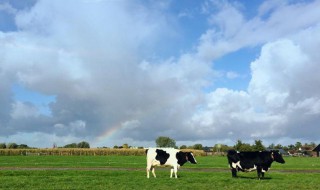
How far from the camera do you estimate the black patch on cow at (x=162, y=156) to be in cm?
2788

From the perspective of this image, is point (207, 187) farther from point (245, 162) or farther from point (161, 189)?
point (245, 162)

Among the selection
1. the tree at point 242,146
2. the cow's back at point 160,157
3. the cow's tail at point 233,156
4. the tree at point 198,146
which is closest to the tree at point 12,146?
the tree at point 198,146

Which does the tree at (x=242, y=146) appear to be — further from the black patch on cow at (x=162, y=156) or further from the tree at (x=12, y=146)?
the tree at (x=12, y=146)

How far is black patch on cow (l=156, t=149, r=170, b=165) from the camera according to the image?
27875 millimetres

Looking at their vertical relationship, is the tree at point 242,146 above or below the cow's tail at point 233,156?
above

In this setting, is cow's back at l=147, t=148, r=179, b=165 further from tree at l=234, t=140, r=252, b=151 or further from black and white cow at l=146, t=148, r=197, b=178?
tree at l=234, t=140, r=252, b=151

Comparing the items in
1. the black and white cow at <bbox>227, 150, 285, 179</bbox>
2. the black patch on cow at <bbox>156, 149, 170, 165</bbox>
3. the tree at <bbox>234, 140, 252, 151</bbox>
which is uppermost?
the tree at <bbox>234, 140, 252, 151</bbox>

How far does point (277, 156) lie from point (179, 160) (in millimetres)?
6957

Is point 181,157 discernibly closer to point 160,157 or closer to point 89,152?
point 160,157

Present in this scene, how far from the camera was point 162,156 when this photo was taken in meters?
28.0

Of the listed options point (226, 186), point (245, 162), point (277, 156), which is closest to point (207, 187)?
point (226, 186)

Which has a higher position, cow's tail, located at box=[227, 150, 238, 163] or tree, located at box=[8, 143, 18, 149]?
tree, located at box=[8, 143, 18, 149]

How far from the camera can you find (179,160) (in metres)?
28.5

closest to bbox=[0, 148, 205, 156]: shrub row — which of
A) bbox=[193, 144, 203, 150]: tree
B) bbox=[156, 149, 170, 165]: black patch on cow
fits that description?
bbox=[193, 144, 203, 150]: tree
